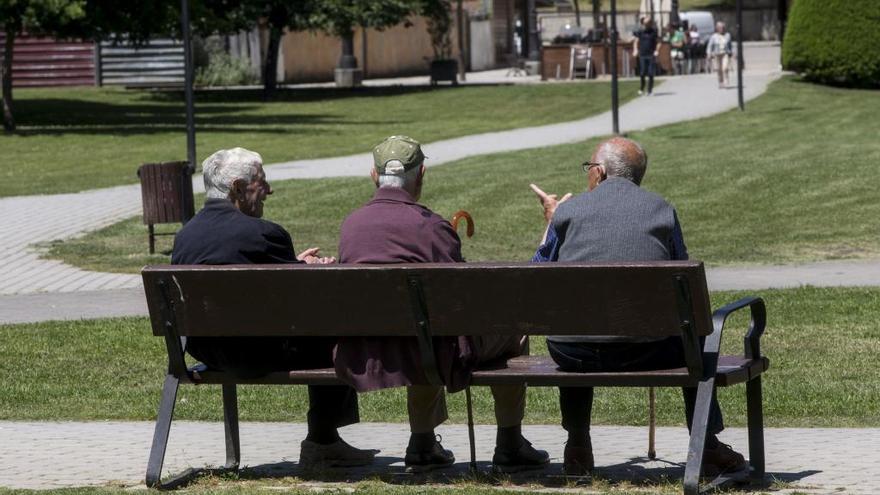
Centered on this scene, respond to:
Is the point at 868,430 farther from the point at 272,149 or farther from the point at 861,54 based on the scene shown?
the point at 861,54

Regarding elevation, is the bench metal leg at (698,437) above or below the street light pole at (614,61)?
below

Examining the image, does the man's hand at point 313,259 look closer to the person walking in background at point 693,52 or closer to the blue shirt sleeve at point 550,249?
the blue shirt sleeve at point 550,249

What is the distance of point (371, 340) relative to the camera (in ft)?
21.8

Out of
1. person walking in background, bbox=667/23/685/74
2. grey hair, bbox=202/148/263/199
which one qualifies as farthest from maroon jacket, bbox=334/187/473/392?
person walking in background, bbox=667/23/685/74

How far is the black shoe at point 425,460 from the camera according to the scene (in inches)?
269

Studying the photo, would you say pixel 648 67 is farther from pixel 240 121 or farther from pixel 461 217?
pixel 461 217

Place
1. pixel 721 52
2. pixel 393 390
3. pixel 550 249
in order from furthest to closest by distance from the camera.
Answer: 1. pixel 721 52
2. pixel 393 390
3. pixel 550 249

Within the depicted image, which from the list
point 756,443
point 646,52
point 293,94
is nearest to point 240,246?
point 756,443

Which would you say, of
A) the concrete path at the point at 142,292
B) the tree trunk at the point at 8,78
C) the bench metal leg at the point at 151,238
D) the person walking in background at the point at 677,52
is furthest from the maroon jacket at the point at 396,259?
the person walking in background at the point at 677,52

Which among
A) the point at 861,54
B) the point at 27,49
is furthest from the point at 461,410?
the point at 27,49

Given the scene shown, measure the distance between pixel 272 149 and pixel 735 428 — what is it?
2171cm

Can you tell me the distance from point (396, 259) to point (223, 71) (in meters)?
47.8

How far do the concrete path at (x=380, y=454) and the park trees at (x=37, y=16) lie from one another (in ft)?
81.2

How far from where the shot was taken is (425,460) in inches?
269
